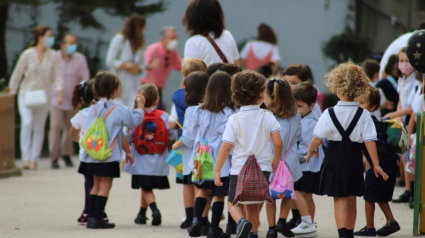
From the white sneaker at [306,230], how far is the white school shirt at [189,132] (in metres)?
1.09

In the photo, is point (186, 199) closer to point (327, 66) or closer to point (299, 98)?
point (299, 98)

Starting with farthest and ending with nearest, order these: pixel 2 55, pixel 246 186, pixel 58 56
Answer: pixel 2 55
pixel 58 56
pixel 246 186

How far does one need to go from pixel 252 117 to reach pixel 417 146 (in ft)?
5.73

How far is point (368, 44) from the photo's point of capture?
51.4 feet

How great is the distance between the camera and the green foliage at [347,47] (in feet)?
51.4

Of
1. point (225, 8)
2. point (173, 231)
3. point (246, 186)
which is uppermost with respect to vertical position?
point (225, 8)

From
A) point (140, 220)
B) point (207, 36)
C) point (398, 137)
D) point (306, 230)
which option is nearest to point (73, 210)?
point (140, 220)

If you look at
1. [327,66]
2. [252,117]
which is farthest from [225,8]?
[252,117]

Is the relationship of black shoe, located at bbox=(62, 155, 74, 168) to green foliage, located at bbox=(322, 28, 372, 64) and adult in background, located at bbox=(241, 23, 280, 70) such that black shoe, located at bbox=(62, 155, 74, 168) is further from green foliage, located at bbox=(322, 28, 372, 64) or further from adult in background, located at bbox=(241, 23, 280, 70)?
green foliage, located at bbox=(322, 28, 372, 64)

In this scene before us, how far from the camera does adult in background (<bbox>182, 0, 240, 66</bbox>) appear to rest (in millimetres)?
9289

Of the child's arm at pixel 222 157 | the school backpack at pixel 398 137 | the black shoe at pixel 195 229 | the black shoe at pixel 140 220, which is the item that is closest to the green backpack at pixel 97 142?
the black shoe at pixel 140 220

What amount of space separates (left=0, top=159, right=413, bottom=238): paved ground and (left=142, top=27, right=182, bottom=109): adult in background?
8.28 ft

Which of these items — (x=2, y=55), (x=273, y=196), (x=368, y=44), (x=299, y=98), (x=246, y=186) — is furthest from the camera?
(x=2, y=55)

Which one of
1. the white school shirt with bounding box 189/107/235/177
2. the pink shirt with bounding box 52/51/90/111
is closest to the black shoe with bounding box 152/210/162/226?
the white school shirt with bounding box 189/107/235/177
